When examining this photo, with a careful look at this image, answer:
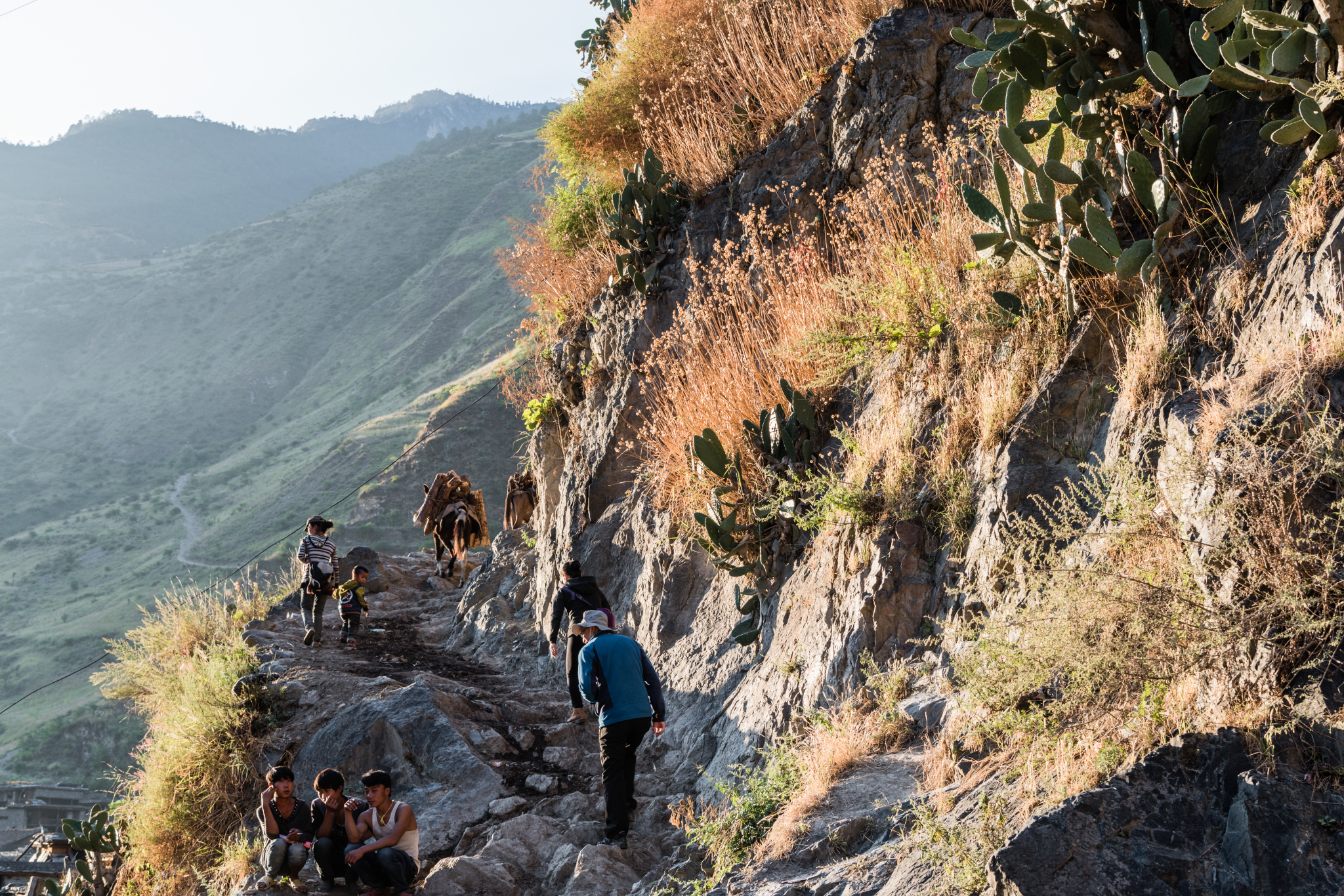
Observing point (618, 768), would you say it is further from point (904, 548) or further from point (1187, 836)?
point (1187, 836)

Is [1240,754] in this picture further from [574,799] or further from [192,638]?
[192,638]

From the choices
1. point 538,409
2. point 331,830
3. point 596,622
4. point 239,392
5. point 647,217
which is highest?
point 647,217

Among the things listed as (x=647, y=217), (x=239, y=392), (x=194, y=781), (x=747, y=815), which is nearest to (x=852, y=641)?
(x=747, y=815)

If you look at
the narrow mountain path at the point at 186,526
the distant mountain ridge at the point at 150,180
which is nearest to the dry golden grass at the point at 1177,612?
the narrow mountain path at the point at 186,526

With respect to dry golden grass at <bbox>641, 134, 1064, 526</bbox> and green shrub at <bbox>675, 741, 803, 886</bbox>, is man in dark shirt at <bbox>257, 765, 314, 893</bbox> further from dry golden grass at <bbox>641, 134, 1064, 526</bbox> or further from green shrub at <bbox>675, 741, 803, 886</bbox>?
dry golden grass at <bbox>641, 134, 1064, 526</bbox>

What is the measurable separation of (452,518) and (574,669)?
928cm

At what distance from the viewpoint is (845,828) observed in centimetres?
Answer: 360

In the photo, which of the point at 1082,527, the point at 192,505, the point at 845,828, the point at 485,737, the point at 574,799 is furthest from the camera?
the point at 192,505

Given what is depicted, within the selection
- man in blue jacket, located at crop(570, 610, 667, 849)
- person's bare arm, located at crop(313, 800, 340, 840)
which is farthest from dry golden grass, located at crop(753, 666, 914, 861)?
person's bare arm, located at crop(313, 800, 340, 840)

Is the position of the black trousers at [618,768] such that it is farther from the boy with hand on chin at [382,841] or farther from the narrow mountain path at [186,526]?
the narrow mountain path at [186,526]

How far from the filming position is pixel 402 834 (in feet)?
17.2

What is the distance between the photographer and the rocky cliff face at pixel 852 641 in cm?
245

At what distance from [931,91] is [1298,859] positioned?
7.46 m

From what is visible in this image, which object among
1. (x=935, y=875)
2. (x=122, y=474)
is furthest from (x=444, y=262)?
(x=935, y=875)
